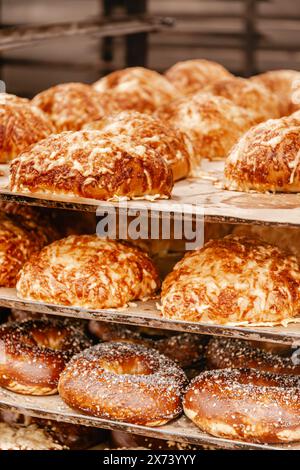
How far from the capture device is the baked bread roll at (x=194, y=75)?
16.7ft

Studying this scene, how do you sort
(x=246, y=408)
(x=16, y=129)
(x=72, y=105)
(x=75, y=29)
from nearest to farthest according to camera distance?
1. (x=246, y=408)
2. (x=16, y=129)
3. (x=72, y=105)
4. (x=75, y=29)

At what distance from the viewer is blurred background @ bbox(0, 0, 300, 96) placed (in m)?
6.72

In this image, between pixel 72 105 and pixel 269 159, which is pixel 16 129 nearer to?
pixel 72 105

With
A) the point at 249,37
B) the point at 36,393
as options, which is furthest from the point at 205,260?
the point at 249,37

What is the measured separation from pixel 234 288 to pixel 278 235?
0.66 meters

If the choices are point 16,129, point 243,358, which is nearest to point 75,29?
point 16,129

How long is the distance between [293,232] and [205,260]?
565 millimetres

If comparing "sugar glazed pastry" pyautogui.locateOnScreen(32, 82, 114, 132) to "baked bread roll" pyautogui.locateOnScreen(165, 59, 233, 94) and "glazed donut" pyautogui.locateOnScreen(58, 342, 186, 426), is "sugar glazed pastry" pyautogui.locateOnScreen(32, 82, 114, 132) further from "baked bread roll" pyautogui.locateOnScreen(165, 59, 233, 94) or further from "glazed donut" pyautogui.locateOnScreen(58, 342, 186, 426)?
"glazed donut" pyautogui.locateOnScreen(58, 342, 186, 426)

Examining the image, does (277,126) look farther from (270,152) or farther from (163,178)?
(163,178)

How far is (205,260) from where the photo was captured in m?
3.15

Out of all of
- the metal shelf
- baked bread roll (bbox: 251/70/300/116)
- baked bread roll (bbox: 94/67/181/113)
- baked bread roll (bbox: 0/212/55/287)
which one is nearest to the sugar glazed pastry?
baked bread roll (bbox: 94/67/181/113)

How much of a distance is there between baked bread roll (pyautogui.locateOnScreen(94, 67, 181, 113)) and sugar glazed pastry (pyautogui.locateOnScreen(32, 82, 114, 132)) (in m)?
0.15

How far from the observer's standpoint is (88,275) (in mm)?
3139

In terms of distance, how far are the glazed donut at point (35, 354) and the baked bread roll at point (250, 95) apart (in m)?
1.50
